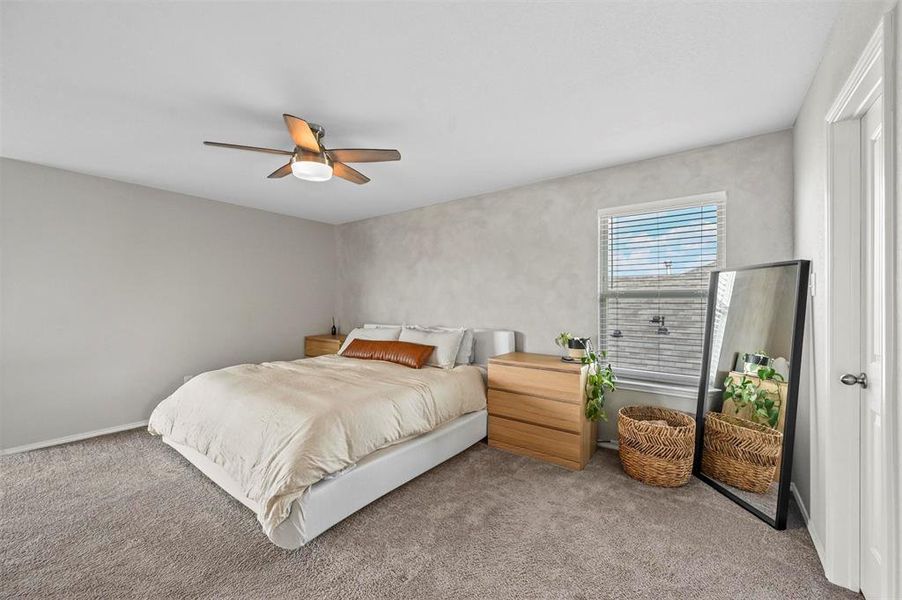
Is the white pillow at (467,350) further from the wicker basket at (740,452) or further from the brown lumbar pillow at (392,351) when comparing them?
the wicker basket at (740,452)

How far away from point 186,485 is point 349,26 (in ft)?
9.77

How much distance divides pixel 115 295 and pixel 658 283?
16.2 ft

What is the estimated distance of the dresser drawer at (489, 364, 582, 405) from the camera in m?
2.85

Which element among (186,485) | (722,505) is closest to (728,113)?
(722,505)

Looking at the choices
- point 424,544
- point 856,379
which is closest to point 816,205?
point 856,379

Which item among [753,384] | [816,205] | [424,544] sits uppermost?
[816,205]

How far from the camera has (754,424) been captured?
234 centimetres

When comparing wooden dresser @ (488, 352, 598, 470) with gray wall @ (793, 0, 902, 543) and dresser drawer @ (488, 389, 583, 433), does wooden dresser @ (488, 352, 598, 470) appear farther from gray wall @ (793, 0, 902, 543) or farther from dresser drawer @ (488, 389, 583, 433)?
gray wall @ (793, 0, 902, 543)

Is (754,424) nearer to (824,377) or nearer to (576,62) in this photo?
(824,377)

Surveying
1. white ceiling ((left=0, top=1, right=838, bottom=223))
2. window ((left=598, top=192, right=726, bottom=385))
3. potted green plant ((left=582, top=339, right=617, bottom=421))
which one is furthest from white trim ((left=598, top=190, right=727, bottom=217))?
potted green plant ((left=582, top=339, right=617, bottom=421))

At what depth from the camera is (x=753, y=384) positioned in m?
2.36

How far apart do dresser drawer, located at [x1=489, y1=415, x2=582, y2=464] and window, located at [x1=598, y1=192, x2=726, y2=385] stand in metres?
0.84

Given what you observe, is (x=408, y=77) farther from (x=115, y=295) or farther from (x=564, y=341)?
(x=115, y=295)

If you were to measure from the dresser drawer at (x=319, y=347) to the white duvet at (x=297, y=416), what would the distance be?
4.52 ft
